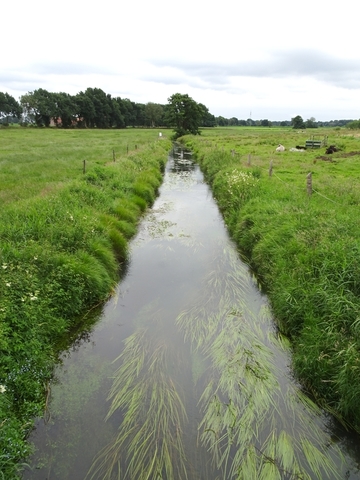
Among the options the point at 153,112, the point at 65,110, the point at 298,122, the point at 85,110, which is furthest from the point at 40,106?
the point at 298,122

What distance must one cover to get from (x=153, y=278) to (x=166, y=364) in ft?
12.4

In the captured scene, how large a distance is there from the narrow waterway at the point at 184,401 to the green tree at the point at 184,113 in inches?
2681

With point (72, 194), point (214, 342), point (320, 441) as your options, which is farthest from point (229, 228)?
point (320, 441)

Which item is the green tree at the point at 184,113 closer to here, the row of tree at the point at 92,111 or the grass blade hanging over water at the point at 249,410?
the row of tree at the point at 92,111

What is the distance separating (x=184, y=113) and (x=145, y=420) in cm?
7253

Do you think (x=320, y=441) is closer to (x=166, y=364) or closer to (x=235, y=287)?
(x=166, y=364)

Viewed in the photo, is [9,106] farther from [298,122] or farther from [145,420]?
[145,420]

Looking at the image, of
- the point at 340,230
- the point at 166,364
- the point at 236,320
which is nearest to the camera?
the point at 166,364

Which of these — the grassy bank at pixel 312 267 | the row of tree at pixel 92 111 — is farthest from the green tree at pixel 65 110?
the grassy bank at pixel 312 267

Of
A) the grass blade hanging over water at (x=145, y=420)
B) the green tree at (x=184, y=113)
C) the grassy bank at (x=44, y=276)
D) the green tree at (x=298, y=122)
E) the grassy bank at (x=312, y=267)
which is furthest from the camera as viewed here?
the green tree at (x=298, y=122)

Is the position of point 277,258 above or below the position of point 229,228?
above

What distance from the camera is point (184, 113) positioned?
70875 millimetres

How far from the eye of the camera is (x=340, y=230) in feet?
Answer: 28.7

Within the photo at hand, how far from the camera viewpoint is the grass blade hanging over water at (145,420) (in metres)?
4.32
